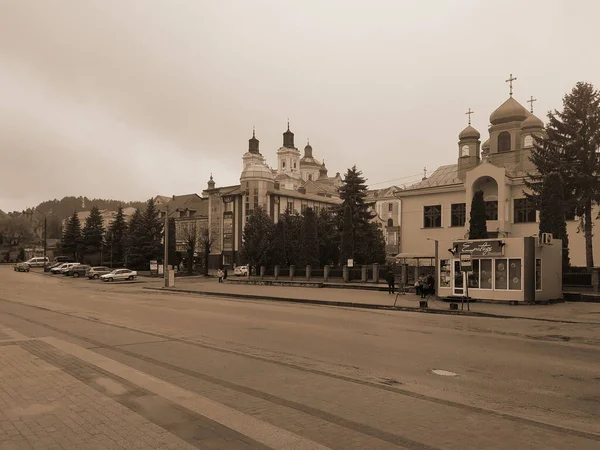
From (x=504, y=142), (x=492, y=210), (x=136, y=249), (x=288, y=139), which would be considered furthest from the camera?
(x=288, y=139)

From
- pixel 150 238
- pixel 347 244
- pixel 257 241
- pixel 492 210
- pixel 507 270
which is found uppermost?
pixel 492 210

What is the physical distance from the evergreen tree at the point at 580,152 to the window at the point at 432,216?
1646 cm

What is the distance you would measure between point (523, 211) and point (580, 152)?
40.9 feet

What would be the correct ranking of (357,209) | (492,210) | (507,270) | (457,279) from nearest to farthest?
(507,270)
(457,279)
(492,210)
(357,209)

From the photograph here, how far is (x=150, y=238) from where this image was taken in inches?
2879

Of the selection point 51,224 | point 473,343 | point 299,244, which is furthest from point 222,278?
point 51,224

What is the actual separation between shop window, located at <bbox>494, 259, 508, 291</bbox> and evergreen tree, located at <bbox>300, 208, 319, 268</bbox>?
2812 centimetres

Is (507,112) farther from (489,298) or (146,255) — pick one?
(146,255)

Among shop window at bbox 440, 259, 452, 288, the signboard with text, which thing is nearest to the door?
shop window at bbox 440, 259, 452, 288

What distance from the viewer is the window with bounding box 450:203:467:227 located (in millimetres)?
53094

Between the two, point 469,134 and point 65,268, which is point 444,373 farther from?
point 65,268

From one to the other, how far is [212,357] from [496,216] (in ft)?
151

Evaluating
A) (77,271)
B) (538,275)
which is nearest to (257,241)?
(77,271)

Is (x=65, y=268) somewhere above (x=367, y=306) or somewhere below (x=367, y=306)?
above
